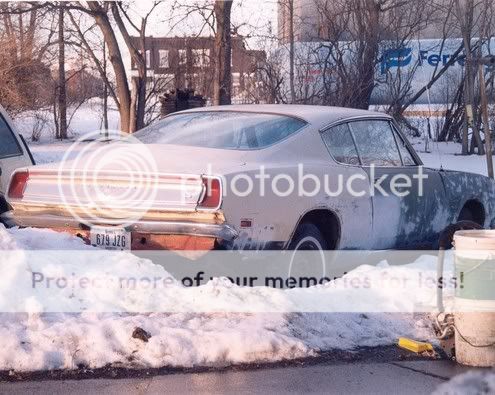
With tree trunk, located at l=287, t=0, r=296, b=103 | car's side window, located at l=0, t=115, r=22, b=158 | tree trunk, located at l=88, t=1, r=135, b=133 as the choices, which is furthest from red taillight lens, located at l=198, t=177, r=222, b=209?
tree trunk, located at l=88, t=1, r=135, b=133

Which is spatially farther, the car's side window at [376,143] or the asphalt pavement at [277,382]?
the car's side window at [376,143]

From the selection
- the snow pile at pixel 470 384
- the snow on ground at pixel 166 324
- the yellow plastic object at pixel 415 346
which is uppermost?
the snow on ground at pixel 166 324

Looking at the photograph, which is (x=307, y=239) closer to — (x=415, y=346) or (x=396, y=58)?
(x=415, y=346)

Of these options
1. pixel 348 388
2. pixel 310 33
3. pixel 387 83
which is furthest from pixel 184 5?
pixel 348 388

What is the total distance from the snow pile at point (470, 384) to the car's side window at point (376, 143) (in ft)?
8.98

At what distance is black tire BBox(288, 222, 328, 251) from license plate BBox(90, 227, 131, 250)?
4.08ft

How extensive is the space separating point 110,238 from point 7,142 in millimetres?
3092

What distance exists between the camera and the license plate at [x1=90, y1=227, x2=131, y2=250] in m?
6.10

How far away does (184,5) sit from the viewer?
18578mm

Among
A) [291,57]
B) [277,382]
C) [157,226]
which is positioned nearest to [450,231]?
A: [277,382]

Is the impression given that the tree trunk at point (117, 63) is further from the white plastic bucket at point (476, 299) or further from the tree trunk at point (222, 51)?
the white plastic bucket at point (476, 299)

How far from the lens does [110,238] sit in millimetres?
6141

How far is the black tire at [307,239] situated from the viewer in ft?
21.1

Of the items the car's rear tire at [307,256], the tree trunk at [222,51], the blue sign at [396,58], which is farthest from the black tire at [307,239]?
the blue sign at [396,58]
